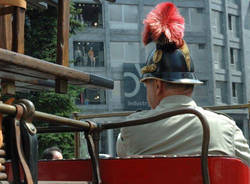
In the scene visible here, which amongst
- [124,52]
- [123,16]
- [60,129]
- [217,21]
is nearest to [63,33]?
[60,129]

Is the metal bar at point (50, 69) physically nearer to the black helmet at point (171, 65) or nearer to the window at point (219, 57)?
the black helmet at point (171, 65)

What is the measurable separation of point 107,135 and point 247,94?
10.4 m

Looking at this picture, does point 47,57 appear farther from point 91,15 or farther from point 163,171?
point 91,15

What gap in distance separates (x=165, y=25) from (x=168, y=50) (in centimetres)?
16

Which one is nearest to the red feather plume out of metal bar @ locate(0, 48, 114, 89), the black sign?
metal bar @ locate(0, 48, 114, 89)

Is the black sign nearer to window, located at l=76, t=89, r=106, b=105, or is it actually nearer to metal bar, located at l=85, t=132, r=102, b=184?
window, located at l=76, t=89, r=106, b=105

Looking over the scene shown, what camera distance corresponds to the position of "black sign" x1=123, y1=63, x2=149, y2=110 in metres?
31.5

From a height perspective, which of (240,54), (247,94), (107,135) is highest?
(240,54)

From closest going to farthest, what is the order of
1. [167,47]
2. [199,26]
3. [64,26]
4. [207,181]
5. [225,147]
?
[207,181], [64,26], [225,147], [167,47], [199,26]

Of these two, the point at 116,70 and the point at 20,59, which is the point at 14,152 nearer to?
the point at 20,59

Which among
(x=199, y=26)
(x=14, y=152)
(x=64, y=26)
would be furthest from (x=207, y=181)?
(x=199, y=26)

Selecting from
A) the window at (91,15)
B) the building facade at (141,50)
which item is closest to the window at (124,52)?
the building facade at (141,50)

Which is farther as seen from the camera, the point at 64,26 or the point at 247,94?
the point at 247,94

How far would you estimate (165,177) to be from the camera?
95.2 inches
